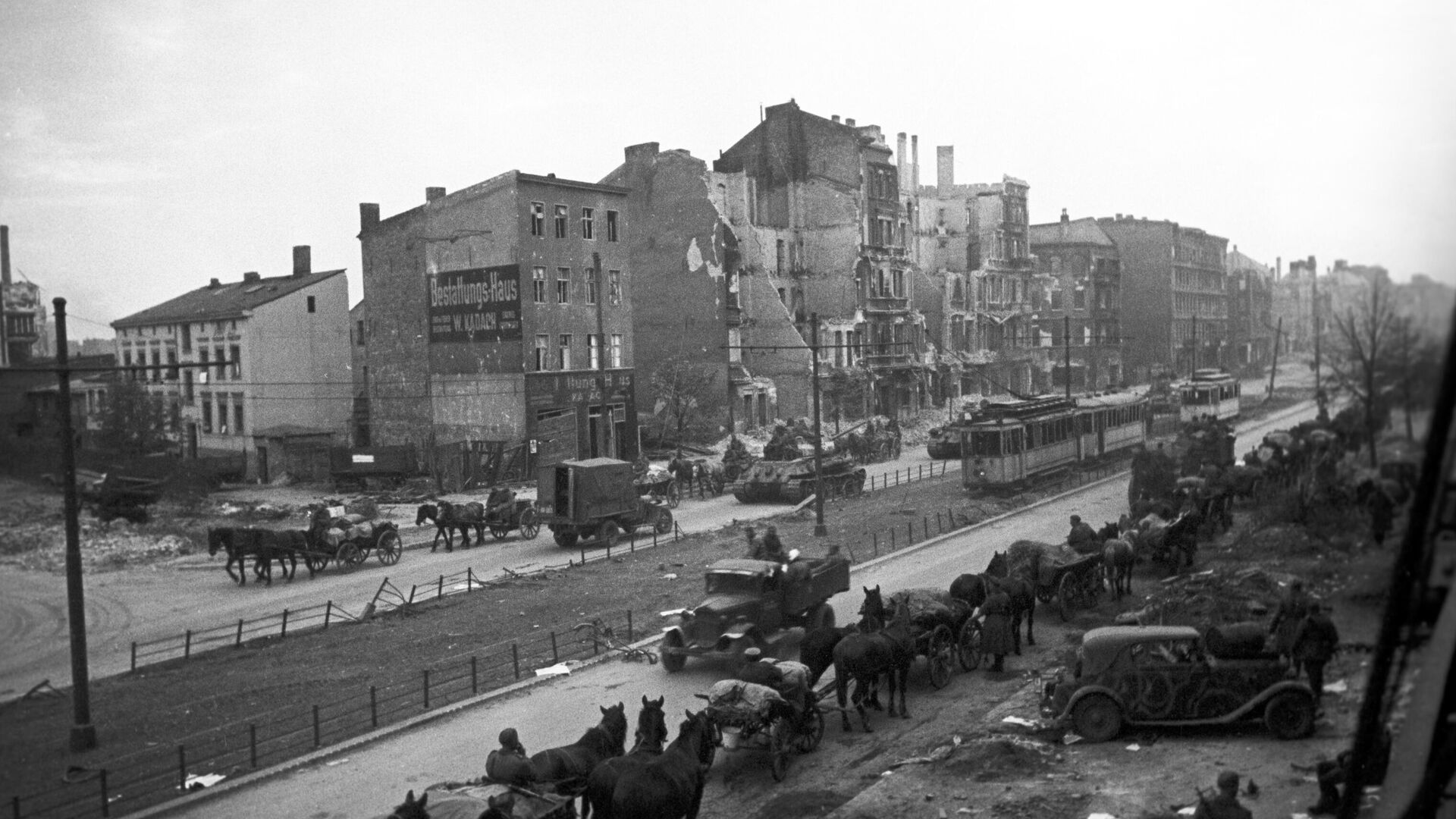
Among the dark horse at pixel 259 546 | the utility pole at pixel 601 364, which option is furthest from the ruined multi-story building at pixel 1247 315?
the dark horse at pixel 259 546

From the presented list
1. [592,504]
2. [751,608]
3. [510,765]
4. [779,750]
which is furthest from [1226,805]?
[592,504]

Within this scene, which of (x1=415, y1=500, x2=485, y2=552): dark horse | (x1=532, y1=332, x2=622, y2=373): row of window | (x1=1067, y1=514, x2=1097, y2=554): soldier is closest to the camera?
(x1=1067, y1=514, x2=1097, y2=554): soldier

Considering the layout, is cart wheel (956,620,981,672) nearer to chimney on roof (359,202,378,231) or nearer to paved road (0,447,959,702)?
paved road (0,447,959,702)

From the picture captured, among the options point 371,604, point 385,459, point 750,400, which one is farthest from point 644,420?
point 371,604

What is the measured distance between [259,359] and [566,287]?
13051 mm

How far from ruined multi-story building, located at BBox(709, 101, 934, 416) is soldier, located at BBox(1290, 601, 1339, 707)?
5054 cm

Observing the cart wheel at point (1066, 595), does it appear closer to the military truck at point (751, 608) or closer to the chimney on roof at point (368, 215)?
the military truck at point (751, 608)

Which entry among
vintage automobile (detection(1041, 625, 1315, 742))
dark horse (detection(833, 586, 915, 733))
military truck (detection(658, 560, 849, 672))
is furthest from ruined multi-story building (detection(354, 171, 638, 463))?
vintage automobile (detection(1041, 625, 1315, 742))

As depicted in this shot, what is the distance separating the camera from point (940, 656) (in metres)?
16.3

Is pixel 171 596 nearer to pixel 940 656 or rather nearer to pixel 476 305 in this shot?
pixel 940 656

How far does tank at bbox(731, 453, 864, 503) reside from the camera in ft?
122

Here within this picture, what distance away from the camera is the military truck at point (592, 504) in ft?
97.0

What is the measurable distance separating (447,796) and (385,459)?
Result: 3562 centimetres

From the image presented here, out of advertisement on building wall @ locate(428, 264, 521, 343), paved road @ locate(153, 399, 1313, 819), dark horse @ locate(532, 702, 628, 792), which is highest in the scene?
advertisement on building wall @ locate(428, 264, 521, 343)
